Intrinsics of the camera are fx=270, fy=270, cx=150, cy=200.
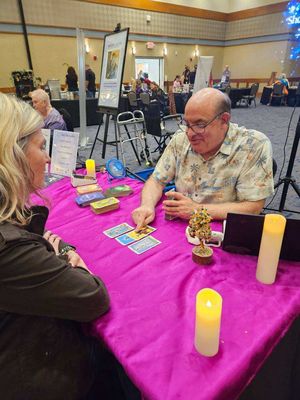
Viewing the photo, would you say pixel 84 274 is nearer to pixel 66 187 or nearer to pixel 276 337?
pixel 276 337

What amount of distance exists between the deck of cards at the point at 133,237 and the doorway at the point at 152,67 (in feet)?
40.4

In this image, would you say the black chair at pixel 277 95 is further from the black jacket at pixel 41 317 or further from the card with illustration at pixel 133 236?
the black jacket at pixel 41 317

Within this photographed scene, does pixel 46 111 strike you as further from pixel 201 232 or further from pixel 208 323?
pixel 208 323

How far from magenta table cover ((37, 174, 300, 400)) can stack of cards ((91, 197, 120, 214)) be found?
183 mm

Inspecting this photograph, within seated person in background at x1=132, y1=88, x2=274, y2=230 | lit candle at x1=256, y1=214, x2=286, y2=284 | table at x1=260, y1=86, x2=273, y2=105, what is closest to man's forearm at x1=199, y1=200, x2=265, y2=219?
seated person in background at x1=132, y1=88, x2=274, y2=230

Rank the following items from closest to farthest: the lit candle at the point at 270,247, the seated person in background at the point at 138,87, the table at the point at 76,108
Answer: the lit candle at the point at 270,247 < the table at the point at 76,108 < the seated person in background at the point at 138,87

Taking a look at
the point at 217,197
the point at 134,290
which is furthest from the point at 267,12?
the point at 134,290

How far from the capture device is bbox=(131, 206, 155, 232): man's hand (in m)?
1.22

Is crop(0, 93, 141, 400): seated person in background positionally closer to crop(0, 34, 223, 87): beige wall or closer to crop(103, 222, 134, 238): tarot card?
crop(103, 222, 134, 238): tarot card

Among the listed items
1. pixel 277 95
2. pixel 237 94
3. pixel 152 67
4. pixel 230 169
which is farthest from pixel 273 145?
pixel 152 67

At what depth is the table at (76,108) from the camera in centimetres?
683

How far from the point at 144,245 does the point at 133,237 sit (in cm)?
8

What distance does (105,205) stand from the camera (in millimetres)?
1377

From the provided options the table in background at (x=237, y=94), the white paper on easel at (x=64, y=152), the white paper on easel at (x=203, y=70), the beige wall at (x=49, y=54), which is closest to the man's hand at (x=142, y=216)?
the white paper on easel at (x=64, y=152)
